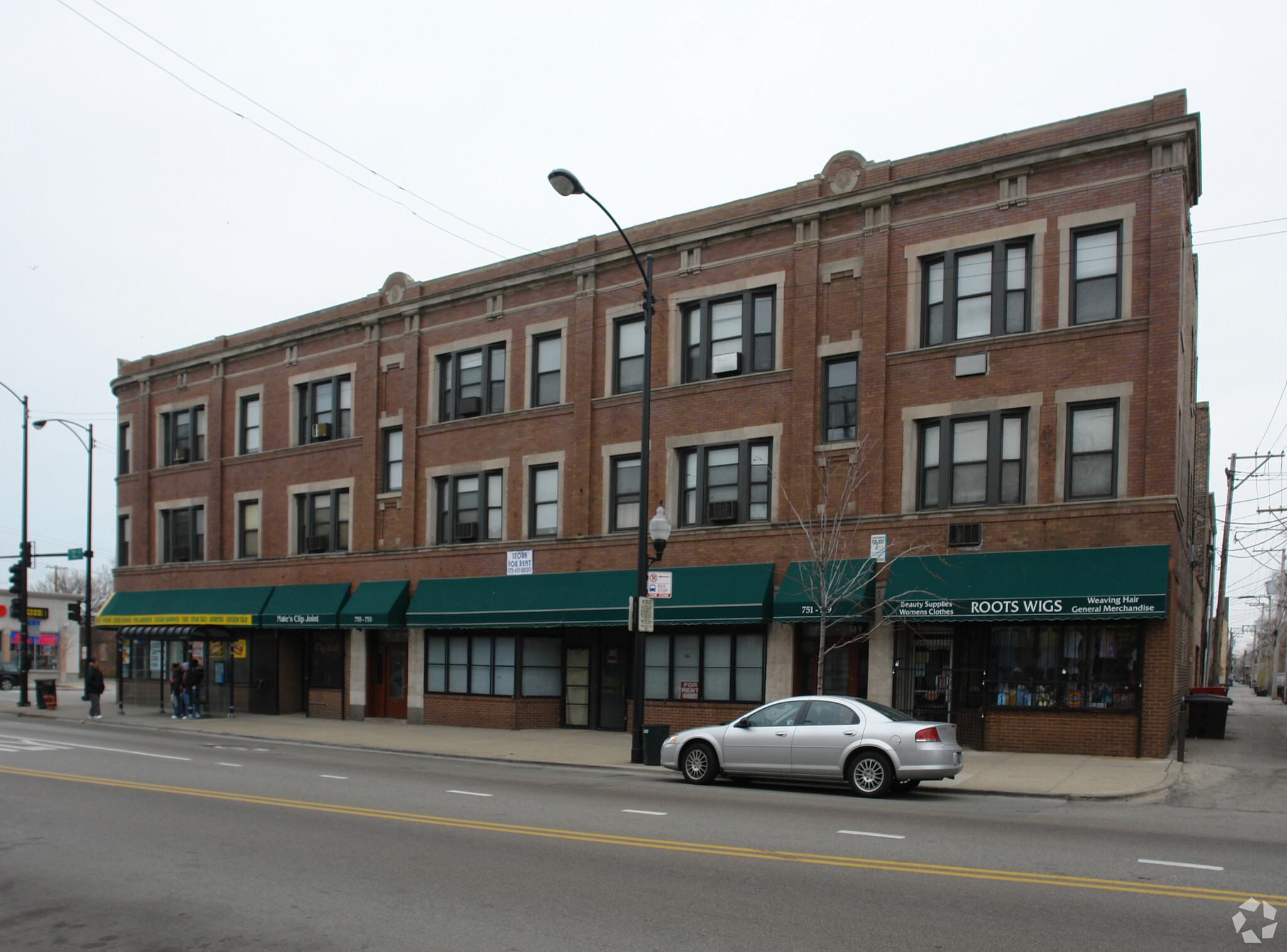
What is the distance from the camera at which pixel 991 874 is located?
9.04m

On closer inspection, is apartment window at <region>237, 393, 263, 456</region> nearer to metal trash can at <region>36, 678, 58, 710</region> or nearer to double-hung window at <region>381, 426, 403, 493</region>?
double-hung window at <region>381, 426, 403, 493</region>

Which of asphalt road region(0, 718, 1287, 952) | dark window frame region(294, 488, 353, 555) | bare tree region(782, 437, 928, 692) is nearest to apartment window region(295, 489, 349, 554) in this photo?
dark window frame region(294, 488, 353, 555)

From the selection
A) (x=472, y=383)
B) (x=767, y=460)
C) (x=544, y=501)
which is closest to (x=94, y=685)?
(x=472, y=383)

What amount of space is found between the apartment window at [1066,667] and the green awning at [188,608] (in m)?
21.9

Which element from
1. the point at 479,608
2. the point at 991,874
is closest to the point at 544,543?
the point at 479,608

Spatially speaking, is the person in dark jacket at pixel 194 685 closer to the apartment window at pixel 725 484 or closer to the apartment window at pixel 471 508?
the apartment window at pixel 471 508

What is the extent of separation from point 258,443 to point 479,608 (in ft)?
40.0

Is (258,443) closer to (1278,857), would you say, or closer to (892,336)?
(892,336)

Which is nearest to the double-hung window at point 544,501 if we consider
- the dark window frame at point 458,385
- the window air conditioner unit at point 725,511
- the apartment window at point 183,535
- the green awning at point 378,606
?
the dark window frame at point 458,385

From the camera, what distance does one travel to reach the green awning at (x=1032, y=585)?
59.3 feet

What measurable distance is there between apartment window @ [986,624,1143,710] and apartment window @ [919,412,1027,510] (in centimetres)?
257

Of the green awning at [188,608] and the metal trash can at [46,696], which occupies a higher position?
the green awning at [188,608]

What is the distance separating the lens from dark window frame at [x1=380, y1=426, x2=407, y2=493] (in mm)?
30578

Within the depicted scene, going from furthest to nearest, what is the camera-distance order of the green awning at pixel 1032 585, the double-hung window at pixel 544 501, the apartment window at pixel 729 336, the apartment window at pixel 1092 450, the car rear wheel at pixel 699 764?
the double-hung window at pixel 544 501 → the apartment window at pixel 729 336 → the apartment window at pixel 1092 450 → the green awning at pixel 1032 585 → the car rear wheel at pixel 699 764
